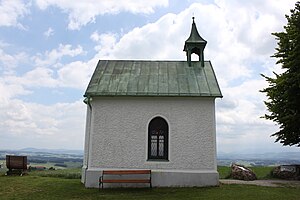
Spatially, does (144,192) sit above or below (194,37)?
below

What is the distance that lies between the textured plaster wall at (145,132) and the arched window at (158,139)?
0.24 meters

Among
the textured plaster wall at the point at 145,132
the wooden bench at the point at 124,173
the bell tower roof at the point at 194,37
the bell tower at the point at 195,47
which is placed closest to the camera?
the wooden bench at the point at 124,173

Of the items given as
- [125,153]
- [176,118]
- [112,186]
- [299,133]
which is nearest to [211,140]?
[176,118]

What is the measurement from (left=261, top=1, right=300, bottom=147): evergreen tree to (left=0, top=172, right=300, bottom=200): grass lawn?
5.03 meters

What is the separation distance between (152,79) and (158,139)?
343cm

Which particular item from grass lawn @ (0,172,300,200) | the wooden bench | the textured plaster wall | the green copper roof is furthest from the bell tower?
grass lawn @ (0,172,300,200)

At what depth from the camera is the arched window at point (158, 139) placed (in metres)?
15.3

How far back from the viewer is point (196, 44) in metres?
18.4

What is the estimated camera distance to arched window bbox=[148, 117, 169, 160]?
15266 millimetres

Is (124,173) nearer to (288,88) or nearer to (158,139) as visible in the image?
(158,139)

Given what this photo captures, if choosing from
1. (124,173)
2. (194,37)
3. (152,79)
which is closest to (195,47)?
(194,37)

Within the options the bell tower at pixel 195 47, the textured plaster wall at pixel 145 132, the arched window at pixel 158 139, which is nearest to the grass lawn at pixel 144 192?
the textured plaster wall at pixel 145 132

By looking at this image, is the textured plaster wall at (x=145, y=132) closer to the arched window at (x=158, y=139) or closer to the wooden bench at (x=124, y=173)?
the arched window at (x=158, y=139)

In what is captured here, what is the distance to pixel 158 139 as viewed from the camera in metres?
15.4
